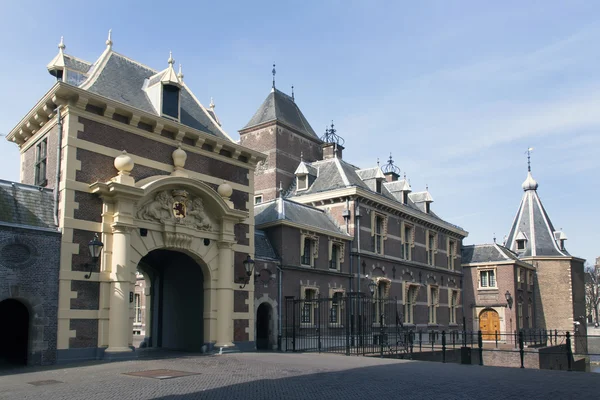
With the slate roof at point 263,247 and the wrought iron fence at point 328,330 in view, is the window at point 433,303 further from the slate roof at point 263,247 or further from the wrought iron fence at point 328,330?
the slate roof at point 263,247

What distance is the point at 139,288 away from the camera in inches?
1277

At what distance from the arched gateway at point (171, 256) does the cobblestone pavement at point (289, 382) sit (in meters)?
2.59

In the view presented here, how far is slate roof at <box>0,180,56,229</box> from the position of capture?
592 inches

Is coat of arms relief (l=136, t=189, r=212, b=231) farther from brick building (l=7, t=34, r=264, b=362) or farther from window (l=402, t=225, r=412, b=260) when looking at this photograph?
window (l=402, t=225, r=412, b=260)

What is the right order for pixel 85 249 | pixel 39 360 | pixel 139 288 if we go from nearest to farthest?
pixel 39 360 < pixel 85 249 < pixel 139 288

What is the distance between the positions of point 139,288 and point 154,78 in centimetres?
1597

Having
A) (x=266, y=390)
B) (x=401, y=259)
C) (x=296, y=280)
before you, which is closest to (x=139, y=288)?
(x=296, y=280)

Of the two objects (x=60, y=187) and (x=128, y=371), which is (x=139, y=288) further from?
(x=128, y=371)

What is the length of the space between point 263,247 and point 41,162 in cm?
949

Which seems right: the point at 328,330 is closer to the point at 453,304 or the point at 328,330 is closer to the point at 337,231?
the point at 337,231

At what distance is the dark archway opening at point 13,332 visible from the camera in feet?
51.8

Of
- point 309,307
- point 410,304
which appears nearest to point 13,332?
point 309,307

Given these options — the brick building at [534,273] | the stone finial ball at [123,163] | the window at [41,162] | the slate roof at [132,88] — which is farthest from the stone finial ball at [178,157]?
the brick building at [534,273]

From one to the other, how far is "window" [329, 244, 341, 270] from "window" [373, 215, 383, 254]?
3.40 metres
